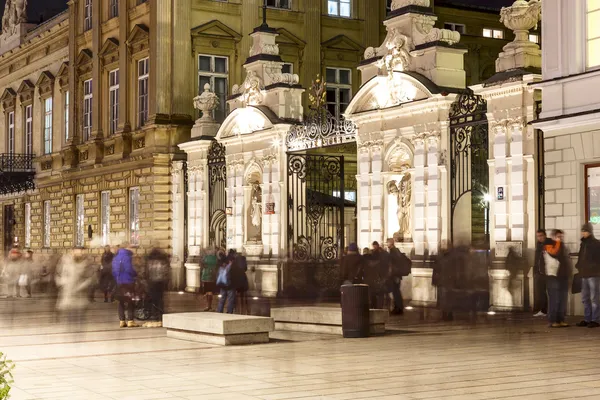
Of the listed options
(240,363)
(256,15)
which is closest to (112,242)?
(256,15)

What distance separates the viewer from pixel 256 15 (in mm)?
40125

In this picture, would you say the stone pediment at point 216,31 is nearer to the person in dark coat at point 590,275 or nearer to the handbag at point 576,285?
the handbag at point 576,285

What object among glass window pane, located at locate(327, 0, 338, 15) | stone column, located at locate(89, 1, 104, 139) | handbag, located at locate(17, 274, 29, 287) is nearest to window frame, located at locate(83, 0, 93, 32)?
stone column, located at locate(89, 1, 104, 139)

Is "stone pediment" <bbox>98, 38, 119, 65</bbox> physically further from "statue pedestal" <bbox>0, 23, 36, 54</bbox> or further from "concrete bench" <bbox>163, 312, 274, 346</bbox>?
"concrete bench" <bbox>163, 312, 274, 346</bbox>

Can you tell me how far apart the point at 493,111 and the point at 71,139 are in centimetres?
2583

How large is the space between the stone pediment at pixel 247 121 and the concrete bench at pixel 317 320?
39.3ft

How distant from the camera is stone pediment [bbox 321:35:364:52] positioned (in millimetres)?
41625

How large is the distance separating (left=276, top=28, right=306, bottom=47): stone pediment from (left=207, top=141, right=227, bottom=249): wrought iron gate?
7190 millimetres

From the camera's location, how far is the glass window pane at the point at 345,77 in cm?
4184

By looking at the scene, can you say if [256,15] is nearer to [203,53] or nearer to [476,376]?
[203,53]

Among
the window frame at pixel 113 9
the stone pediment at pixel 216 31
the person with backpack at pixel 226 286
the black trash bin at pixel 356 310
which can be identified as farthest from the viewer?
the window frame at pixel 113 9

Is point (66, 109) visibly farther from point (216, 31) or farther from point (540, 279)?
point (540, 279)

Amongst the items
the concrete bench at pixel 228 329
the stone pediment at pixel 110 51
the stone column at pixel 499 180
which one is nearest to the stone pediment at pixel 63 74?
the stone pediment at pixel 110 51

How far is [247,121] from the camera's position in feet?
108
